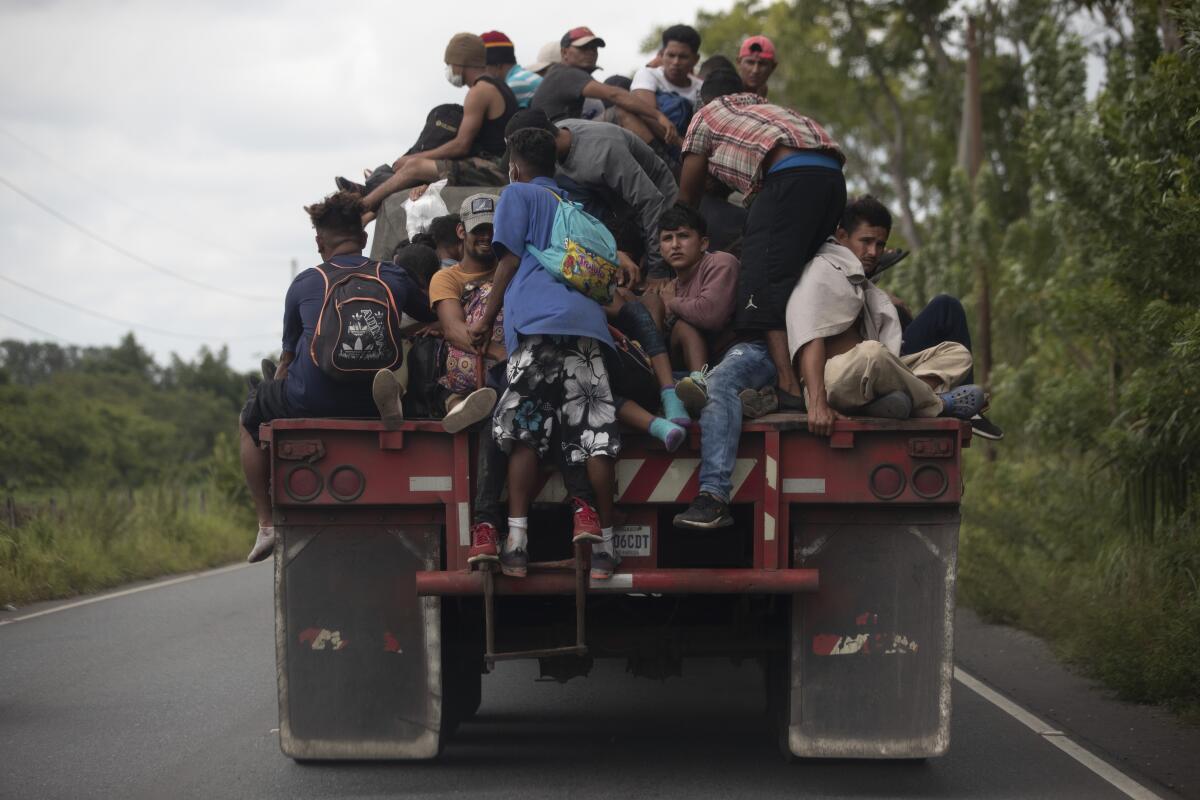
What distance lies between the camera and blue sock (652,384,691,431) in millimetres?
6172

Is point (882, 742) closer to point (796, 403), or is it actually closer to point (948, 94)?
point (796, 403)

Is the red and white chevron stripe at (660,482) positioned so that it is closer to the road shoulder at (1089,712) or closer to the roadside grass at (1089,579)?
the road shoulder at (1089,712)

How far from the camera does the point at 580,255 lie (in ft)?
20.6

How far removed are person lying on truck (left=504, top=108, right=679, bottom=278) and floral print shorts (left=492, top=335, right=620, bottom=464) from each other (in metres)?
2.08

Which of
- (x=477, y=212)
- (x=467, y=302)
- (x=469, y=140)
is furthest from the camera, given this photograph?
(x=469, y=140)

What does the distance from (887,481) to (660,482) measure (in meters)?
0.92

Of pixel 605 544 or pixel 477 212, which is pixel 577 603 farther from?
pixel 477 212

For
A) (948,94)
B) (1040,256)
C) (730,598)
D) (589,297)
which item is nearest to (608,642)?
(730,598)

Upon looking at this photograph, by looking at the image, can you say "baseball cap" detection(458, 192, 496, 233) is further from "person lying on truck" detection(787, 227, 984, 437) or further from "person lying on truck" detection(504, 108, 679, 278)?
"person lying on truck" detection(787, 227, 984, 437)

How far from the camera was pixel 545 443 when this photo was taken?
20.1 feet

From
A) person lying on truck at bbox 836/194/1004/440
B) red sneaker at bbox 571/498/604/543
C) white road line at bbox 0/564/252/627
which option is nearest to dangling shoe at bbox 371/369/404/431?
red sneaker at bbox 571/498/604/543

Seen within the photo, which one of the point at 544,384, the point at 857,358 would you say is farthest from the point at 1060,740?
the point at 544,384

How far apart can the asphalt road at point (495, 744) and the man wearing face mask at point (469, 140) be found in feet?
10.1

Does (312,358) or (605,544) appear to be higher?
(312,358)
